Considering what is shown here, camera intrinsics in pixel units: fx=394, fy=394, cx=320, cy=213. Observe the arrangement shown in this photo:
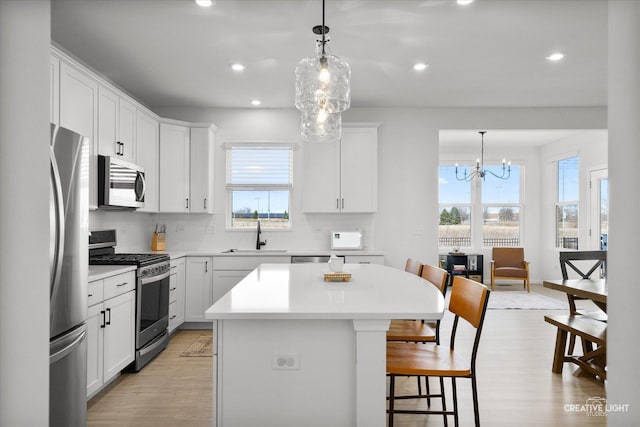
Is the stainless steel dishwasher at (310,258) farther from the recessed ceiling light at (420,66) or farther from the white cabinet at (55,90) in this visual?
the white cabinet at (55,90)

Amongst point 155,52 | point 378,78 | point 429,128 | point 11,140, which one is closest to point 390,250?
point 429,128

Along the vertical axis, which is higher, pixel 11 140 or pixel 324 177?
pixel 324 177

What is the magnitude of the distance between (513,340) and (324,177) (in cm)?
266

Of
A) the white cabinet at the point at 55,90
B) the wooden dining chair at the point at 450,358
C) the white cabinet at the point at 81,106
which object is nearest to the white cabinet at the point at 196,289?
the white cabinet at the point at 81,106

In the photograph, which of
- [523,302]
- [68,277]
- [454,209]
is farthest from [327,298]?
[454,209]

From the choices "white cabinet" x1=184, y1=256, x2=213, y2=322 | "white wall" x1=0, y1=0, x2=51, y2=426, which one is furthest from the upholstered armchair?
"white wall" x1=0, y1=0, x2=51, y2=426

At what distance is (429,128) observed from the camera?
506 centimetres

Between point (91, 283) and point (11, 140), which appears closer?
point (11, 140)

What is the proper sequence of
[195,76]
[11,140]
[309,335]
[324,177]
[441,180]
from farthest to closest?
[441,180] < [324,177] < [195,76] < [309,335] < [11,140]

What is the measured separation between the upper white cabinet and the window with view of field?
4916mm

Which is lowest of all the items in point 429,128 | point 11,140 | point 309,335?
point 309,335

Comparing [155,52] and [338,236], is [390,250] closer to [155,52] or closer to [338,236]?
[338,236]

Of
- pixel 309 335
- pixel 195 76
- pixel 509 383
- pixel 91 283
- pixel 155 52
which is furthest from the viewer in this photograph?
pixel 195 76

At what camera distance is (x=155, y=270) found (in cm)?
344
